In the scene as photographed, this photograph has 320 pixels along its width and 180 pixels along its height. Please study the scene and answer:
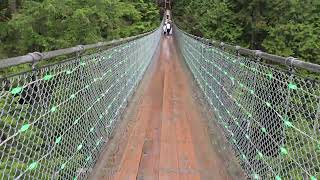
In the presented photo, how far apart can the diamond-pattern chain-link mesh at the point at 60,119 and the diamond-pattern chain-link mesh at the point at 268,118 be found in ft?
3.96

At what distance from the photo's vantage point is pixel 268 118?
112 inches

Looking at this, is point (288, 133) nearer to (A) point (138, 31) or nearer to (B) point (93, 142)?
(B) point (93, 142)

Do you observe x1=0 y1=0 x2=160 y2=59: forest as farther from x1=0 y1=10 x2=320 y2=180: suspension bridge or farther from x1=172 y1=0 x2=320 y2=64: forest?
x1=0 y1=10 x2=320 y2=180: suspension bridge

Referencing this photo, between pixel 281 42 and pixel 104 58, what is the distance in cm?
1351

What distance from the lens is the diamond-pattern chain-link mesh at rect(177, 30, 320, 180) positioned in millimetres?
2236

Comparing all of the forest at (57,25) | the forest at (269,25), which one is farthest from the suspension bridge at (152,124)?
the forest at (269,25)

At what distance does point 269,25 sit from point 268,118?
50.9 feet

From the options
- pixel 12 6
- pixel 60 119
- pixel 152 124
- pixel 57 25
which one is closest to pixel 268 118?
pixel 60 119

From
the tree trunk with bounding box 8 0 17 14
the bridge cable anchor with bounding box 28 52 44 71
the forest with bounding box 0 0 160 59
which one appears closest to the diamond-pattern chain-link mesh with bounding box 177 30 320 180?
the bridge cable anchor with bounding box 28 52 44 71

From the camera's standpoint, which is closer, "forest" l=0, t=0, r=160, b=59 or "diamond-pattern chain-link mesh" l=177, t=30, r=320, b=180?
"diamond-pattern chain-link mesh" l=177, t=30, r=320, b=180

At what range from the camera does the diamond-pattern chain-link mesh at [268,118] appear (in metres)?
2.24

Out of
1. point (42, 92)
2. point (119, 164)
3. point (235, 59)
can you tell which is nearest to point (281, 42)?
point (235, 59)

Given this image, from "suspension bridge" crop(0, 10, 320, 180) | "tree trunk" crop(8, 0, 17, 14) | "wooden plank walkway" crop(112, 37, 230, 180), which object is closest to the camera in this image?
"suspension bridge" crop(0, 10, 320, 180)

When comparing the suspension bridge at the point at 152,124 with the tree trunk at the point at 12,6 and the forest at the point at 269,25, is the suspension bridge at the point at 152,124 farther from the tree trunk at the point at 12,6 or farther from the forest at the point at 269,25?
the tree trunk at the point at 12,6
